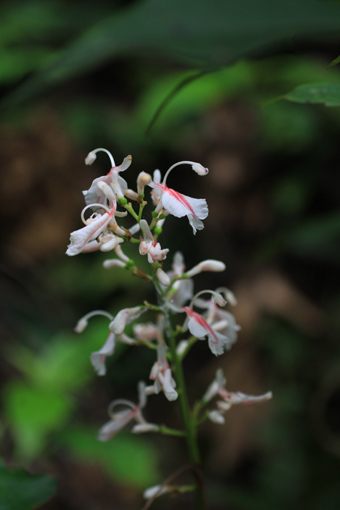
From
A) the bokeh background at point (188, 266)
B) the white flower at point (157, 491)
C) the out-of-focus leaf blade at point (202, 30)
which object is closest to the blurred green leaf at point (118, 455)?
the bokeh background at point (188, 266)

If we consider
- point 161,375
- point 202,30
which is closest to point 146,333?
point 161,375

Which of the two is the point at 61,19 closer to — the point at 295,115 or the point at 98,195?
the point at 295,115

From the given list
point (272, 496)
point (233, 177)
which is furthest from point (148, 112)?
point (272, 496)

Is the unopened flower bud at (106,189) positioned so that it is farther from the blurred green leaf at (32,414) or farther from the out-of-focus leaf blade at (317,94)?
the blurred green leaf at (32,414)

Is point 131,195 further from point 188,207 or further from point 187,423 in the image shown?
point 187,423

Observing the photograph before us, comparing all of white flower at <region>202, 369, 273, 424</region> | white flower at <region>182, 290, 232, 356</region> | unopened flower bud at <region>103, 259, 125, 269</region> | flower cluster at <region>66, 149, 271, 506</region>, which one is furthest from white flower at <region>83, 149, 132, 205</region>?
white flower at <region>202, 369, 273, 424</region>

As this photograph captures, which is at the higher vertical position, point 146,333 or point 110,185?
point 110,185
